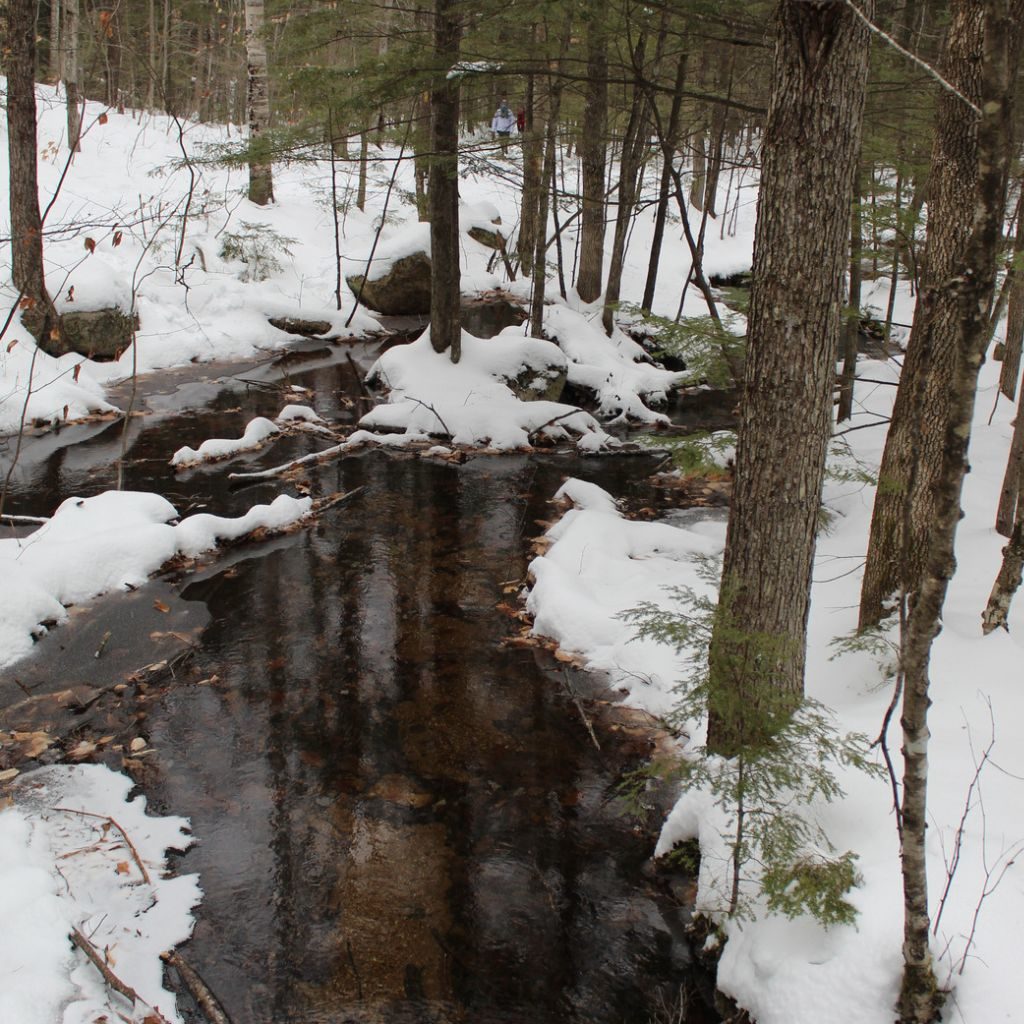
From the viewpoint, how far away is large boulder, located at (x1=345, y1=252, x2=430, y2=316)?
63.0 ft

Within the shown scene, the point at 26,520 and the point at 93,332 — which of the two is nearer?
the point at 26,520

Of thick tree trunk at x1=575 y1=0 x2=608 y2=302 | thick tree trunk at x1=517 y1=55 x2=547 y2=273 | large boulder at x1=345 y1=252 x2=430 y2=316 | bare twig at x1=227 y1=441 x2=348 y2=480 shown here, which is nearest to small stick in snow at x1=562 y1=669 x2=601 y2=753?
bare twig at x1=227 y1=441 x2=348 y2=480

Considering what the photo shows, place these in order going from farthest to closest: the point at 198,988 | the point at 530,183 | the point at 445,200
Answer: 1. the point at 530,183
2. the point at 445,200
3. the point at 198,988

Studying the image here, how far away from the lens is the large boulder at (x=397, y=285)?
1920 centimetres

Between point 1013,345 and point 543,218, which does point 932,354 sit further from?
point 543,218

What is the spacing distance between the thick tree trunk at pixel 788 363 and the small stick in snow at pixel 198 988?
8.45 feet

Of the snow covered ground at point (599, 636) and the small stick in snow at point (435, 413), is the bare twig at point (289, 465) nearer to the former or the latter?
the snow covered ground at point (599, 636)

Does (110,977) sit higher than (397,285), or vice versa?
(397,285)

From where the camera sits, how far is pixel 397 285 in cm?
1936

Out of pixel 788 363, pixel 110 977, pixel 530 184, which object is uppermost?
pixel 530 184

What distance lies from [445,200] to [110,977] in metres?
11.0

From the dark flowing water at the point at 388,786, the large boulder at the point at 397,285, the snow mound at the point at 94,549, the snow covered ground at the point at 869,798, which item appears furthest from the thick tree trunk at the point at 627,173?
the dark flowing water at the point at 388,786

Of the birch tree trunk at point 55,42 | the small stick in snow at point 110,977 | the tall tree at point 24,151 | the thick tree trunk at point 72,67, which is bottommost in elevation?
the small stick in snow at point 110,977

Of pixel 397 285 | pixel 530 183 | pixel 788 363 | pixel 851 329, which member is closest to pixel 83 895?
pixel 788 363
